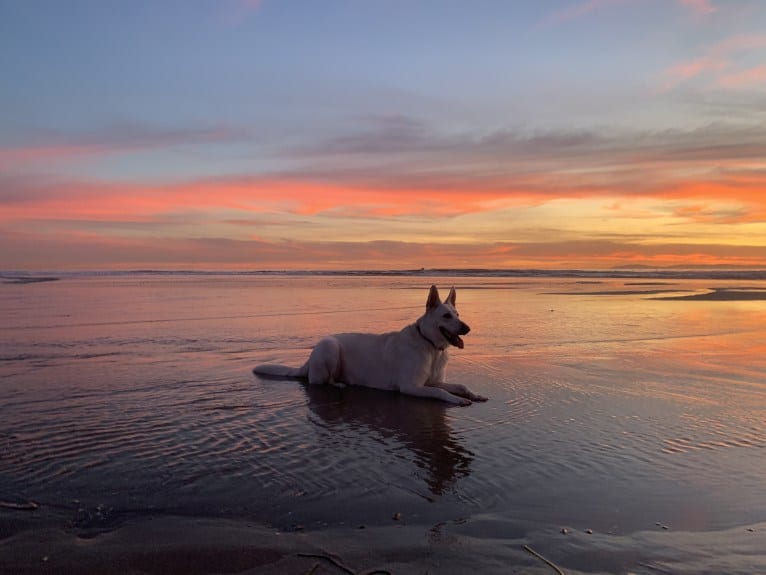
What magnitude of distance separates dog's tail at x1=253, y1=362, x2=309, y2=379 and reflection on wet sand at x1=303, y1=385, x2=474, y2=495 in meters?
0.52

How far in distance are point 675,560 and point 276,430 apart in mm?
3751

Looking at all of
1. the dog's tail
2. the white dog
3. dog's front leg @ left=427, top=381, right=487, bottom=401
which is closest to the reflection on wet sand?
the white dog

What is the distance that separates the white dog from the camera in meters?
8.43

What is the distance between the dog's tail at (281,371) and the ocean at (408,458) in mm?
221

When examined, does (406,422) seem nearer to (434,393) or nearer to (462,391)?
(434,393)

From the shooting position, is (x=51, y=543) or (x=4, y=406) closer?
(x=51, y=543)

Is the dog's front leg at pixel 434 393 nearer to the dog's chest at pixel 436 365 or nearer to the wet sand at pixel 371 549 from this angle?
the dog's chest at pixel 436 365

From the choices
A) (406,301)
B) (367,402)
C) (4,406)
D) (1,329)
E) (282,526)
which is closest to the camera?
(282,526)

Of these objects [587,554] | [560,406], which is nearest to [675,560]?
[587,554]

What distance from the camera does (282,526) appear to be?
3662mm

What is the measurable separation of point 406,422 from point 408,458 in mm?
1399

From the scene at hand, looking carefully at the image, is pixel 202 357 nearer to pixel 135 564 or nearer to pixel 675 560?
pixel 135 564

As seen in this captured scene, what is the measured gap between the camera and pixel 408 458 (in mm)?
5160

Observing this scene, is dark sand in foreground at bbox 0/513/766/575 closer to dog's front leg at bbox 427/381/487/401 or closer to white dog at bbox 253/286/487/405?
dog's front leg at bbox 427/381/487/401
